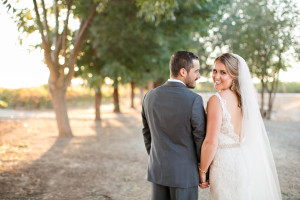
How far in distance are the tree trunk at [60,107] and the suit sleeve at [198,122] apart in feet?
25.8

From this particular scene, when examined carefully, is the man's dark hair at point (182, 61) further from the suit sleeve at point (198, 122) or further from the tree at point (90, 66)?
the tree at point (90, 66)

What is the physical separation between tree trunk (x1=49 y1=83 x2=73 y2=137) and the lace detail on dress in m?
7.80

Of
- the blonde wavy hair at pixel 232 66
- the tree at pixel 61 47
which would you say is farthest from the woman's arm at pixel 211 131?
the tree at pixel 61 47

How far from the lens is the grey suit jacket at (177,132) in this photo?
7.32 ft

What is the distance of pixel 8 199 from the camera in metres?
4.25

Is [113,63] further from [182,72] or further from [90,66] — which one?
[182,72]

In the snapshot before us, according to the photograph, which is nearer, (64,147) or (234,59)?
(234,59)

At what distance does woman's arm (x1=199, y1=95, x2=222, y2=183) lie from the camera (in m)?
2.29

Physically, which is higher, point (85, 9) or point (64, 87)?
point (85, 9)

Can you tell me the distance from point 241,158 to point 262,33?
14.7 meters

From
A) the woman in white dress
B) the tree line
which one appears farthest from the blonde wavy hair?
the tree line

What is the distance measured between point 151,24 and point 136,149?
440 cm

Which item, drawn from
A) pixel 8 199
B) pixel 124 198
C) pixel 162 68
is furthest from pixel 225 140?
pixel 162 68

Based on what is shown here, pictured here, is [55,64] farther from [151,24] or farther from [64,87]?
[151,24]
